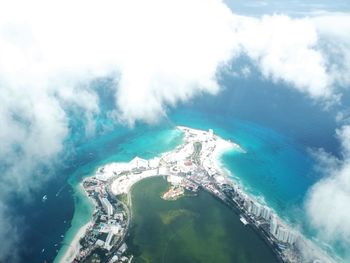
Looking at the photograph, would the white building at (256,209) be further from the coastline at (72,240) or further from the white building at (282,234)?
the coastline at (72,240)

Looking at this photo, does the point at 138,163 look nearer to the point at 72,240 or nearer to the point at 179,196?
the point at 179,196

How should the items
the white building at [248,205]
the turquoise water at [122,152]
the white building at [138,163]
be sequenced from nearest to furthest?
the turquoise water at [122,152]
the white building at [248,205]
the white building at [138,163]

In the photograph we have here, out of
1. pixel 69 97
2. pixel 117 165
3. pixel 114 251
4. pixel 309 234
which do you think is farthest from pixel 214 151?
pixel 69 97

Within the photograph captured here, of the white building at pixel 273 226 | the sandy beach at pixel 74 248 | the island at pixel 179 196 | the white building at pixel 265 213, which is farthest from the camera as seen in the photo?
the white building at pixel 265 213

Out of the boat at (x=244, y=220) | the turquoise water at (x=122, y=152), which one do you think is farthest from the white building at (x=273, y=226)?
the turquoise water at (x=122, y=152)

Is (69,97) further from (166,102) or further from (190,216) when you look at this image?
(190,216)

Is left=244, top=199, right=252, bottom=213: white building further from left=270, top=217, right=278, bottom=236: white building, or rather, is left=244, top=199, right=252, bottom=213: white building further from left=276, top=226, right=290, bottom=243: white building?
left=276, top=226, right=290, bottom=243: white building
